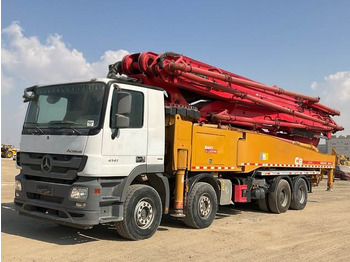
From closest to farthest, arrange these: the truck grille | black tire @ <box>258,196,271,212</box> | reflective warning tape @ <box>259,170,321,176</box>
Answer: the truck grille
reflective warning tape @ <box>259,170,321,176</box>
black tire @ <box>258,196,271,212</box>

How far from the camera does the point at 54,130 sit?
259 inches

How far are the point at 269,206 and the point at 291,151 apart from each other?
1848mm

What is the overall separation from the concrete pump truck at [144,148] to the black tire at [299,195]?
99cm

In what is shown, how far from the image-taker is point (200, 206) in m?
8.10

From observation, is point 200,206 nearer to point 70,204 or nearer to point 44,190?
point 70,204

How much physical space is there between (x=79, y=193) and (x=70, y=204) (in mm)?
248

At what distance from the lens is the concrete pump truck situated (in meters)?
6.26

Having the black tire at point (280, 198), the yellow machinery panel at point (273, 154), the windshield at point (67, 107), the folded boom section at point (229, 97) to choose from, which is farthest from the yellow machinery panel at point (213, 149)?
the windshield at point (67, 107)

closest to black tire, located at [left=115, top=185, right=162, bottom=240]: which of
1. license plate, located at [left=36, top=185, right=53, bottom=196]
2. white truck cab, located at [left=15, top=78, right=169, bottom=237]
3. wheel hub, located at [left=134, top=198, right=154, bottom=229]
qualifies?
wheel hub, located at [left=134, top=198, right=154, bottom=229]

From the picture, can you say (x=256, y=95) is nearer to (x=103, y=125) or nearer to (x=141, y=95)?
(x=141, y=95)

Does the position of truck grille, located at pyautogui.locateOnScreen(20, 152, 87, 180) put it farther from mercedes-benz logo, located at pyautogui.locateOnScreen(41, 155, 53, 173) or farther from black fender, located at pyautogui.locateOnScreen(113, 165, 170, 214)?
black fender, located at pyautogui.locateOnScreen(113, 165, 170, 214)

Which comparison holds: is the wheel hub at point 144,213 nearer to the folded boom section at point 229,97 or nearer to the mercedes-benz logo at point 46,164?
the mercedes-benz logo at point 46,164

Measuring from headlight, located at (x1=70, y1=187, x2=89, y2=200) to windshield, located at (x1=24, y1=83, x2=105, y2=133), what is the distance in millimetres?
1016

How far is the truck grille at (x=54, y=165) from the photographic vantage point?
20.3 ft
